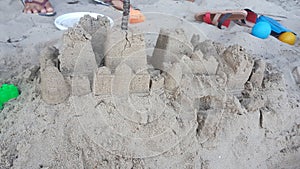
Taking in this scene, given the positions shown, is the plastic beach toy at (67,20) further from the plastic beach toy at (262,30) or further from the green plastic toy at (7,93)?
the plastic beach toy at (262,30)

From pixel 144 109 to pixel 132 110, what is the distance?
7cm

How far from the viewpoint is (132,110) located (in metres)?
1.86

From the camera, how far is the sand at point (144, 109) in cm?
181

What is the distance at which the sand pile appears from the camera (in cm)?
180

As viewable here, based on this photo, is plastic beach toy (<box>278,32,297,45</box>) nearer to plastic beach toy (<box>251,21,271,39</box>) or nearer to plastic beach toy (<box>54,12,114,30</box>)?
plastic beach toy (<box>251,21,271,39</box>)

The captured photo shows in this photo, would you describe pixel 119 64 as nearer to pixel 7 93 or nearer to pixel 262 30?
pixel 7 93

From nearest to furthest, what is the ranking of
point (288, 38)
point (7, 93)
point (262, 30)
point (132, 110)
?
1. point (132, 110)
2. point (7, 93)
3. point (262, 30)
4. point (288, 38)

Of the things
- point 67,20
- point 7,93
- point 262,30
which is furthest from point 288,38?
point 7,93

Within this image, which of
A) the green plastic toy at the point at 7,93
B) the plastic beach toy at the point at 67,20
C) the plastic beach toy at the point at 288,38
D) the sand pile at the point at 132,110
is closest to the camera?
the sand pile at the point at 132,110

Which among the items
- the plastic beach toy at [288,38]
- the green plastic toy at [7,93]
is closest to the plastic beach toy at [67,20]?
the green plastic toy at [7,93]

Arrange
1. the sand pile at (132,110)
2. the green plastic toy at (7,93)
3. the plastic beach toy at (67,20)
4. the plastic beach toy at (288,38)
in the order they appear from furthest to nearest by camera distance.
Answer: the plastic beach toy at (288,38), the plastic beach toy at (67,20), the green plastic toy at (7,93), the sand pile at (132,110)

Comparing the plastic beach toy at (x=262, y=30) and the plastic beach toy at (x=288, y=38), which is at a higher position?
the plastic beach toy at (x=262, y=30)

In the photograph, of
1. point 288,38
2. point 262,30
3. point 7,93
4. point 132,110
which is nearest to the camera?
point 132,110

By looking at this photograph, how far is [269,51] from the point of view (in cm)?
329
